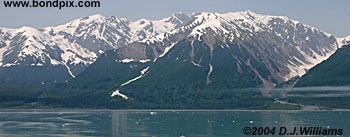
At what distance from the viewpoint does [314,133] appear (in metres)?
186

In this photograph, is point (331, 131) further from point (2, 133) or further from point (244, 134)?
point (2, 133)

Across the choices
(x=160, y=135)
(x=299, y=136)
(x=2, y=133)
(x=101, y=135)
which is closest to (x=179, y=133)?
(x=160, y=135)

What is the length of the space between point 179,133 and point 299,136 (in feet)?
111

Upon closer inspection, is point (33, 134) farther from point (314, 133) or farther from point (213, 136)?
point (314, 133)

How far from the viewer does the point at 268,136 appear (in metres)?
180

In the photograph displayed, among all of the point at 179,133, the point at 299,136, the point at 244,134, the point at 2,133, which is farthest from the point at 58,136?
the point at 299,136

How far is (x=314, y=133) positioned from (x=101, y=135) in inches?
2162

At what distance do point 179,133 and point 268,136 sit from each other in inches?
1092

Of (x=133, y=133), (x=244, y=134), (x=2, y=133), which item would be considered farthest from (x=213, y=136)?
(x=2, y=133)

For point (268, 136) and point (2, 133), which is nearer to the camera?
point (268, 136)

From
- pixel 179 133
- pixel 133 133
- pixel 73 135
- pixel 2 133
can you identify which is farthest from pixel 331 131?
pixel 2 133

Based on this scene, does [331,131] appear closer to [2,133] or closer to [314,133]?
[314,133]

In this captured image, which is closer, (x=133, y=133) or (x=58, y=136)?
(x=58, y=136)

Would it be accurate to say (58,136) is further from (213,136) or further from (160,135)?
(213,136)
